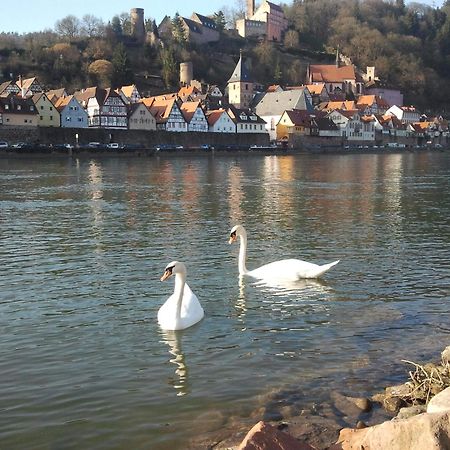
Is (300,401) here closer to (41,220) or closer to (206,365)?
(206,365)

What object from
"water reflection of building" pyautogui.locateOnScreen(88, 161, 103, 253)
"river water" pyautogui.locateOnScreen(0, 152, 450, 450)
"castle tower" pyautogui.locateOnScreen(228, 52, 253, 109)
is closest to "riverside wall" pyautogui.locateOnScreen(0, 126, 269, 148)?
"castle tower" pyautogui.locateOnScreen(228, 52, 253, 109)

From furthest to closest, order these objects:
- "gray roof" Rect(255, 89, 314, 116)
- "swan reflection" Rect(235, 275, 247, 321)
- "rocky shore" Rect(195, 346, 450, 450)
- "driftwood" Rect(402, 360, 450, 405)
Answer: "gray roof" Rect(255, 89, 314, 116) → "swan reflection" Rect(235, 275, 247, 321) → "driftwood" Rect(402, 360, 450, 405) → "rocky shore" Rect(195, 346, 450, 450)

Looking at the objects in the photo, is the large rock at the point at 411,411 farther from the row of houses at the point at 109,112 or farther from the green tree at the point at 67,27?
the green tree at the point at 67,27

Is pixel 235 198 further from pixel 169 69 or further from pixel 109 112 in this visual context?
pixel 169 69

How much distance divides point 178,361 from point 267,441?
4.92m

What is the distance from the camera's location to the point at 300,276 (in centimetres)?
1681

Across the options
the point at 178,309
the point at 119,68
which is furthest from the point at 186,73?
the point at 178,309

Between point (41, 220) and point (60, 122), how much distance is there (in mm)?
84205

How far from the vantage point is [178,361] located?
1106 cm

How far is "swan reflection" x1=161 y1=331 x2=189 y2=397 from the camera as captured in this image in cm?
994

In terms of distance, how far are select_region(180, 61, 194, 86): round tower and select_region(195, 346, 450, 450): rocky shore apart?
6241 inches

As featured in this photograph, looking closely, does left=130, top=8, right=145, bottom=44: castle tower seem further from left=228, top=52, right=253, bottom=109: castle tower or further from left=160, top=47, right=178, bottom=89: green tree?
left=228, top=52, right=253, bottom=109: castle tower

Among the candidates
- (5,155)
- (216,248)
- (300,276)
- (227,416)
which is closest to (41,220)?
(216,248)

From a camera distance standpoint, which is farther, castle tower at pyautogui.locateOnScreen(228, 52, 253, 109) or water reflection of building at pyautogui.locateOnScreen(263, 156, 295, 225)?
castle tower at pyautogui.locateOnScreen(228, 52, 253, 109)
